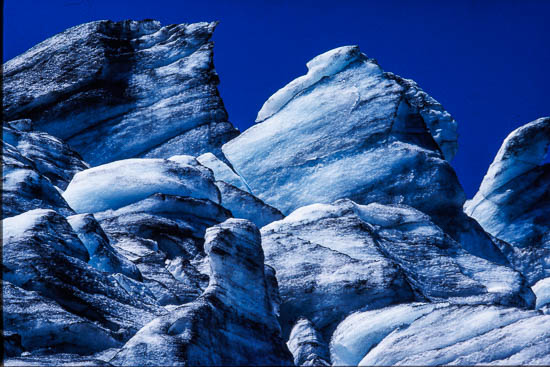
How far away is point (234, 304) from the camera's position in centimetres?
1416

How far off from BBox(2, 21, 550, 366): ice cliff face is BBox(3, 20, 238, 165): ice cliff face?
0.07 metres

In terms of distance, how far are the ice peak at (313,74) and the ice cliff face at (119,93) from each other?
160 centimetres

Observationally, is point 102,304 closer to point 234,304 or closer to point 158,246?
point 234,304

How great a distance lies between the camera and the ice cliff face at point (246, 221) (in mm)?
13625

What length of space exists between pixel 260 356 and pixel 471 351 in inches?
120

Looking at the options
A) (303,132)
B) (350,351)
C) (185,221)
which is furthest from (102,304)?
(303,132)

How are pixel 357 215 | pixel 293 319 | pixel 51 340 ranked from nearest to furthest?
1. pixel 51 340
2. pixel 293 319
3. pixel 357 215

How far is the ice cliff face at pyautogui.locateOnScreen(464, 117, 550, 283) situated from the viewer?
3206 cm

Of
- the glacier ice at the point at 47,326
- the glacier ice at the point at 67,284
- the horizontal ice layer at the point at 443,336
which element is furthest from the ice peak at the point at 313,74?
the glacier ice at the point at 47,326

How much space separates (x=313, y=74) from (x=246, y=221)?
608 inches

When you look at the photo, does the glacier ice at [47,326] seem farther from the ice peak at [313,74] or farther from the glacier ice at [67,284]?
the ice peak at [313,74]

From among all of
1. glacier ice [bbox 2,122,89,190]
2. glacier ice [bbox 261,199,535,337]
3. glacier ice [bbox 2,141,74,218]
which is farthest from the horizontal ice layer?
glacier ice [bbox 2,122,89,190]

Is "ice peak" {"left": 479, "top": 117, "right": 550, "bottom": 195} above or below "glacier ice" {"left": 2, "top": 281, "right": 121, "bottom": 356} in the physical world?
above

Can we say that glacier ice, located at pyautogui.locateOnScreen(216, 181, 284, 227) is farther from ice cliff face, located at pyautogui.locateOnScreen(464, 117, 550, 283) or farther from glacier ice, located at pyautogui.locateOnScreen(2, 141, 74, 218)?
ice cliff face, located at pyautogui.locateOnScreen(464, 117, 550, 283)
